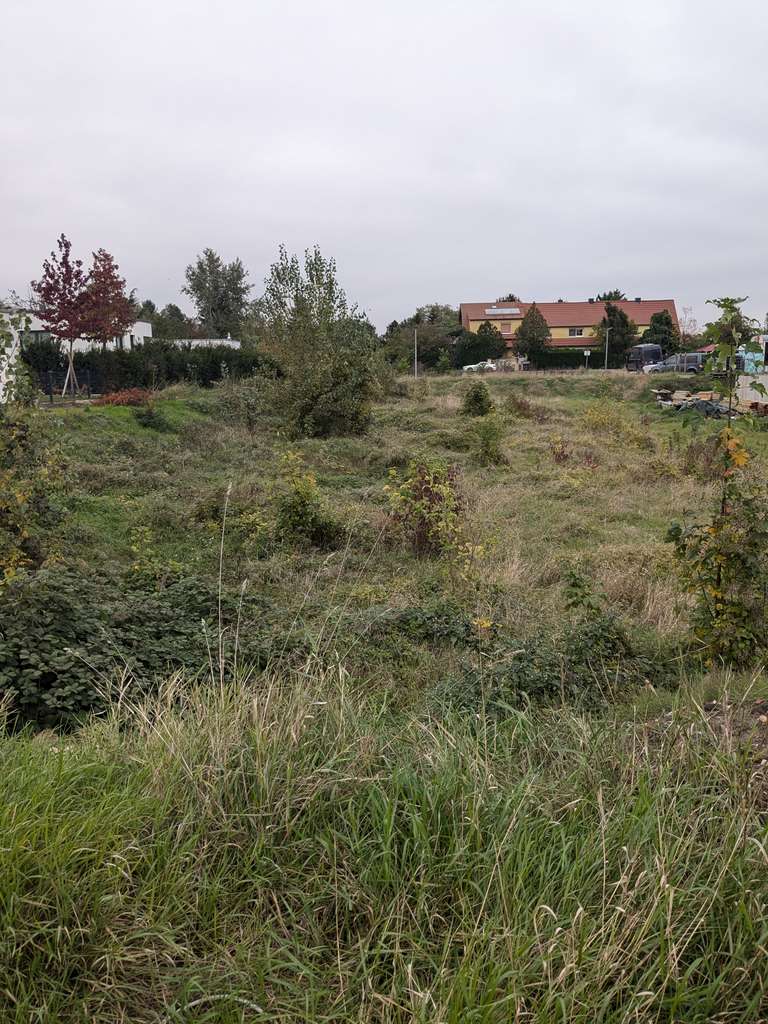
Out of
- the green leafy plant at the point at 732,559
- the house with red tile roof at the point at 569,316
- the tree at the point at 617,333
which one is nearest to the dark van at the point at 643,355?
the tree at the point at 617,333

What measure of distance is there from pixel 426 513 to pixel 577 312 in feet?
209

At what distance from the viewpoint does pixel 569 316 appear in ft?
220

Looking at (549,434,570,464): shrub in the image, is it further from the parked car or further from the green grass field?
the parked car

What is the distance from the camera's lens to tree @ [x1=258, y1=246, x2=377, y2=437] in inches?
755

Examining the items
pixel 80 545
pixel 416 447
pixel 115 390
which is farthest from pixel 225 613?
pixel 115 390

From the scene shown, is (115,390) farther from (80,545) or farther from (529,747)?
(529,747)

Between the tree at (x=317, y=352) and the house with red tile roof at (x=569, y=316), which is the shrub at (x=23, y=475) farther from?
the house with red tile roof at (x=569, y=316)

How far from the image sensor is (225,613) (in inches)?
230

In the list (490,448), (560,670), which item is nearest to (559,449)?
(490,448)

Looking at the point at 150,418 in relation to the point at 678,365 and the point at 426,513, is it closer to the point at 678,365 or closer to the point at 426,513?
the point at 426,513

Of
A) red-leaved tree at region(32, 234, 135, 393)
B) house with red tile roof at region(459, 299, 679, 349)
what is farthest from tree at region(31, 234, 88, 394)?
house with red tile roof at region(459, 299, 679, 349)

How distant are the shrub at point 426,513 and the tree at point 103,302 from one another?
16.3m

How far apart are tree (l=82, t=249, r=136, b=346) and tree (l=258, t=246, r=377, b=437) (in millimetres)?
4529

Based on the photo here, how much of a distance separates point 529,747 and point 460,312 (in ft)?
241
